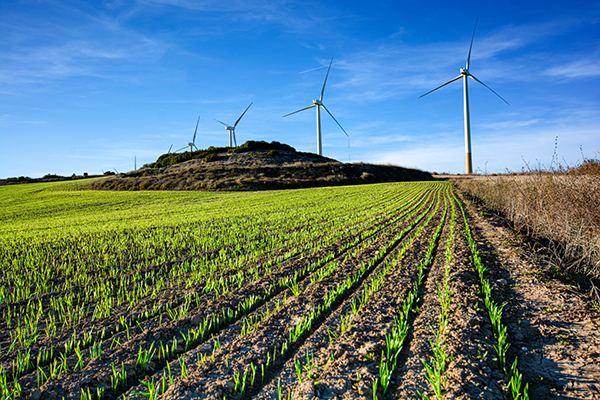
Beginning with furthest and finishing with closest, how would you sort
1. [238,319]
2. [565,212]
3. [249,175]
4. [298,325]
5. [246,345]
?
[249,175] < [565,212] < [238,319] < [298,325] < [246,345]

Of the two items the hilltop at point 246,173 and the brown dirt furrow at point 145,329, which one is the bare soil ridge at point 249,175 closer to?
the hilltop at point 246,173

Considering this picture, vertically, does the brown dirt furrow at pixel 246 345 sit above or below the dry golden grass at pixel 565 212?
below

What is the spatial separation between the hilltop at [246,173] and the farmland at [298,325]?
136 ft

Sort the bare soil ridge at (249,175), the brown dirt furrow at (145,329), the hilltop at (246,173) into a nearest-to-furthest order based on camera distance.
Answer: the brown dirt furrow at (145,329)
the bare soil ridge at (249,175)
the hilltop at (246,173)

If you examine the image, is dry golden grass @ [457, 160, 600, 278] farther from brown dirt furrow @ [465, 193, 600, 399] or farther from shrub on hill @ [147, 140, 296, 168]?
shrub on hill @ [147, 140, 296, 168]

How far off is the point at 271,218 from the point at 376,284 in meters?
11.6

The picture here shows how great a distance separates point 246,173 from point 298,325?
174ft

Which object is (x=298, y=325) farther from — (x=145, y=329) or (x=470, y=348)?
(x=145, y=329)

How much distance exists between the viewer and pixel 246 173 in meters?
56.6

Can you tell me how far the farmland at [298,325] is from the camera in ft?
12.2

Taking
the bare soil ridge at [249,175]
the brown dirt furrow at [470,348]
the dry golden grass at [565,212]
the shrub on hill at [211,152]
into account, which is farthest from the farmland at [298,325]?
the shrub on hill at [211,152]

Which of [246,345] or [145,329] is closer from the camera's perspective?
[246,345]

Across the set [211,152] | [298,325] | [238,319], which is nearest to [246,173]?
[211,152]

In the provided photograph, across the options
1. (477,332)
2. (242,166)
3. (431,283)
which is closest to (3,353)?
(477,332)
